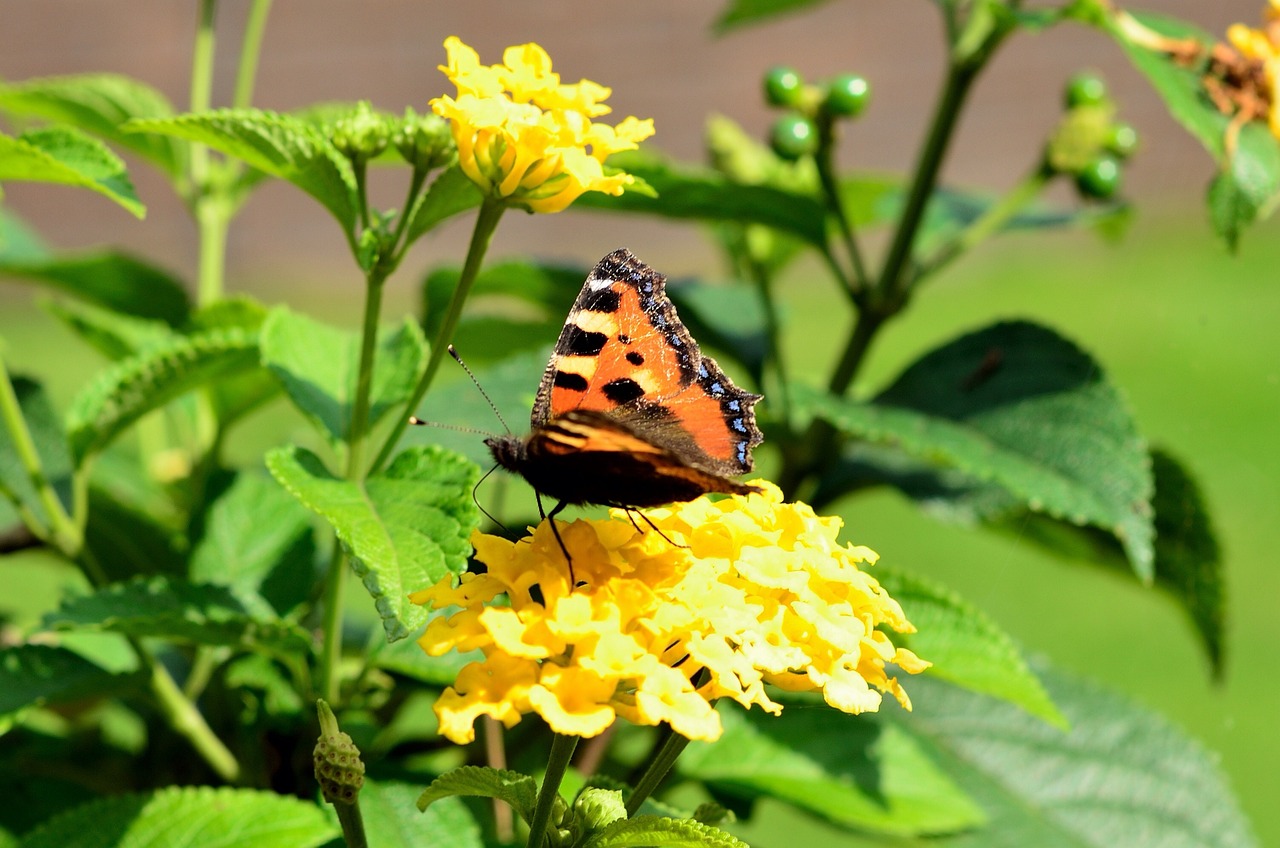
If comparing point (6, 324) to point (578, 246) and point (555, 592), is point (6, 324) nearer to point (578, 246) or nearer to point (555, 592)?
point (578, 246)

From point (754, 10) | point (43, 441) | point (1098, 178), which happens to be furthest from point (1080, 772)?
point (43, 441)

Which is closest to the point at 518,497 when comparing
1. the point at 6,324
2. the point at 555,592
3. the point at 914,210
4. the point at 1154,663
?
the point at 914,210

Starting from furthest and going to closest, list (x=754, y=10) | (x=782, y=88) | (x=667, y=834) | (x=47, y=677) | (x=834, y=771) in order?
(x=754, y=10), (x=782, y=88), (x=834, y=771), (x=47, y=677), (x=667, y=834)

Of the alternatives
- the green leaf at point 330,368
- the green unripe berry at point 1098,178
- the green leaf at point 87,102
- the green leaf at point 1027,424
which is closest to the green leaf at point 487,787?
the green leaf at point 330,368

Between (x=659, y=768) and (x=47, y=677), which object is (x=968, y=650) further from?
(x=47, y=677)

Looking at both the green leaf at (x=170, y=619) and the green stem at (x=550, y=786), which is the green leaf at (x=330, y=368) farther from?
the green stem at (x=550, y=786)

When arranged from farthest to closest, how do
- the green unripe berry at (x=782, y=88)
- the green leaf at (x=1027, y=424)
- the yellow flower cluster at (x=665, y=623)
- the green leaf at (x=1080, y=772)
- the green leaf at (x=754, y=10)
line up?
the green leaf at (x=754, y=10) → the green unripe berry at (x=782, y=88) → the green leaf at (x=1080, y=772) → the green leaf at (x=1027, y=424) → the yellow flower cluster at (x=665, y=623)

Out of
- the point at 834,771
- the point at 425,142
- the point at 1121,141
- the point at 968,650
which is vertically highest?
the point at 425,142
